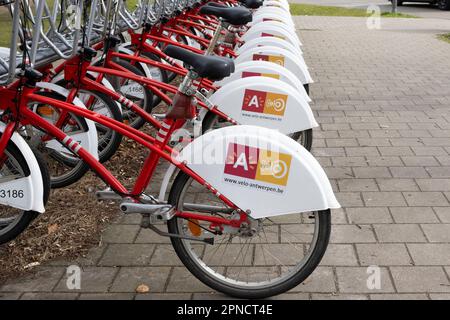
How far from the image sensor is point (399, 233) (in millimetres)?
3893

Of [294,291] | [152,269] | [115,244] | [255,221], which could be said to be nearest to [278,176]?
[255,221]

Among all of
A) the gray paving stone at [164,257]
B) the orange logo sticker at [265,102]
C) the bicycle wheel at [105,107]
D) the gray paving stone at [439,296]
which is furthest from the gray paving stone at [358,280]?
the bicycle wheel at [105,107]

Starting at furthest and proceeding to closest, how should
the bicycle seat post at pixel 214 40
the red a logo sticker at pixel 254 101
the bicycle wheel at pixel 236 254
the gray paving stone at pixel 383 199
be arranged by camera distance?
the bicycle seat post at pixel 214 40 < the gray paving stone at pixel 383 199 < the red a logo sticker at pixel 254 101 < the bicycle wheel at pixel 236 254

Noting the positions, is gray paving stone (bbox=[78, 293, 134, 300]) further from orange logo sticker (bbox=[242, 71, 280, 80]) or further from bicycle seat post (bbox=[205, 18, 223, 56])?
orange logo sticker (bbox=[242, 71, 280, 80])

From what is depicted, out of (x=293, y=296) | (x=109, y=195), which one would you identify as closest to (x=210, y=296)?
(x=293, y=296)

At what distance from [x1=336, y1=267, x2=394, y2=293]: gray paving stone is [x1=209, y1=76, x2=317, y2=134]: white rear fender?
114 cm

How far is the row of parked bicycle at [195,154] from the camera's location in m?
3.01

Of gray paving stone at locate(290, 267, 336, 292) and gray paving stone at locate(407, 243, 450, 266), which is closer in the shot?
gray paving stone at locate(290, 267, 336, 292)

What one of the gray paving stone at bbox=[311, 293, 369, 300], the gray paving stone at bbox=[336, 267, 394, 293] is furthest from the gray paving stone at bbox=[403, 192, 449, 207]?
the gray paving stone at bbox=[311, 293, 369, 300]

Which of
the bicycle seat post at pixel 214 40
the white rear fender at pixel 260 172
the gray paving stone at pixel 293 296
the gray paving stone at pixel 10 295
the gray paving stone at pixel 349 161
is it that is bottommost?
the gray paving stone at pixel 349 161

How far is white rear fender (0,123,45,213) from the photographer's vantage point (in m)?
3.23

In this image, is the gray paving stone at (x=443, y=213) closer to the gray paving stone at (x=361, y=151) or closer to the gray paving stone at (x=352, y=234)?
the gray paving stone at (x=352, y=234)

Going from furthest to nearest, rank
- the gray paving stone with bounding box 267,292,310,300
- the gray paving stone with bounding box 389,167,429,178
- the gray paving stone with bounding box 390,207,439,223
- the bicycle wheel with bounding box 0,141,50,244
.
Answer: the gray paving stone with bounding box 389,167,429,178, the gray paving stone with bounding box 390,207,439,223, the bicycle wheel with bounding box 0,141,50,244, the gray paving stone with bounding box 267,292,310,300

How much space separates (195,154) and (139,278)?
2.70 ft
